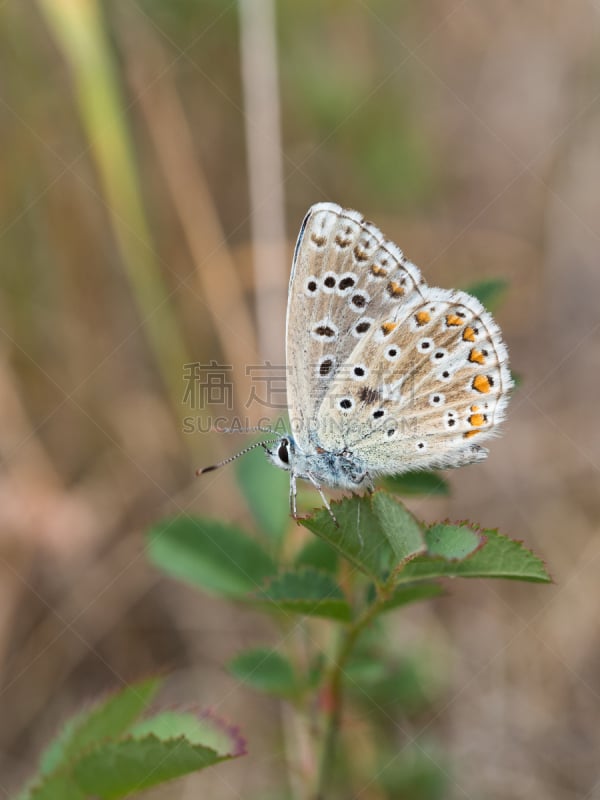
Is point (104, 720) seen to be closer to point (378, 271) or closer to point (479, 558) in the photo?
point (479, 558)

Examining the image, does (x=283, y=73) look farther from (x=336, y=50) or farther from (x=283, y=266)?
(x=283, y=266)

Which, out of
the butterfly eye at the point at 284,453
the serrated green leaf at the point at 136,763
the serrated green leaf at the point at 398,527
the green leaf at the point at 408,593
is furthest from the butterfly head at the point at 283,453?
the serrated green leaf at the point at 136,763

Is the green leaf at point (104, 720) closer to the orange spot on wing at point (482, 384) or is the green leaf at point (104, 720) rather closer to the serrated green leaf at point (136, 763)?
the serrated green leaf at point (136, 763)

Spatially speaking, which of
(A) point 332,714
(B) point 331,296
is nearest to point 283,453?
(B) point 331,296

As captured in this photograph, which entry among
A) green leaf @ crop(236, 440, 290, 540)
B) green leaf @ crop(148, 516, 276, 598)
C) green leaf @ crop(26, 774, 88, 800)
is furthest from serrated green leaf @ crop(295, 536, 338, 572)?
green leaf @ crop(26, 774, 88, 800)

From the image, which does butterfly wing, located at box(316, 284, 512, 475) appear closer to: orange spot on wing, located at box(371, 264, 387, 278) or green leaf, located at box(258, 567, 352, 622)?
orange spot on wing, located at box(371, 264, 387, 278)

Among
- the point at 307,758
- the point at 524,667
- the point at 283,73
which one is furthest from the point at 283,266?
the point at 307,758
